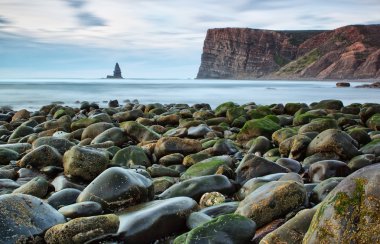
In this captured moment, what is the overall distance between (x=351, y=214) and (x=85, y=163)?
4010 mm

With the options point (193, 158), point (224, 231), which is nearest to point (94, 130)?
point (193, 158)

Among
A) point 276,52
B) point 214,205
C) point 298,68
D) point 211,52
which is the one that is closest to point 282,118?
point 214,205

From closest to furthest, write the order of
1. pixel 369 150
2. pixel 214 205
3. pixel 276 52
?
pixel 214 205 → pixel 369 150 → pixel 276 52

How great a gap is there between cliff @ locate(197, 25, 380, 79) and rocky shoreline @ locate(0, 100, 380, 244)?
102 m

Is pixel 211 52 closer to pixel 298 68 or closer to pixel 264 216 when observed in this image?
pixel 298 68

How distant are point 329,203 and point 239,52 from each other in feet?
517

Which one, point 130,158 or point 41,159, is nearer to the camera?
point 41,159

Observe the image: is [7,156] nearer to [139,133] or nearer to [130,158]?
[130,158]

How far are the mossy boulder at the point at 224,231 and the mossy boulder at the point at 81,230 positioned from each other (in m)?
0.64

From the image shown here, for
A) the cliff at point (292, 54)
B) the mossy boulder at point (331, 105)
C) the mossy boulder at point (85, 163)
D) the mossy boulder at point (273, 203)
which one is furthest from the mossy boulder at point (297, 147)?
the cliff at point (292, 54)

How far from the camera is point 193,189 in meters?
4.77

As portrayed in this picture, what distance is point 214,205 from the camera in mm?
4320

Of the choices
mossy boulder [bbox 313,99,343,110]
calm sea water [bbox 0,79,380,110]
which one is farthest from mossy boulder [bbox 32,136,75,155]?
calm sea water [bbox 0,79,380,110]

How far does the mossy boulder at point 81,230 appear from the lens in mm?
3592
